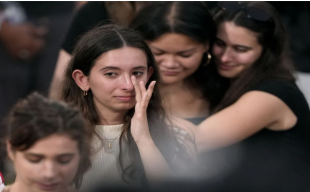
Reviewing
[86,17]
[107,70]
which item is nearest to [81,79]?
[107,70]

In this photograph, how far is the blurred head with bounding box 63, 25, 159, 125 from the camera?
125 cm

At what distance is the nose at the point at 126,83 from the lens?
4.03 ft

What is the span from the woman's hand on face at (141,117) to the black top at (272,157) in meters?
Result: 0.44

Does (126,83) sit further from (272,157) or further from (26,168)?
(272,157)

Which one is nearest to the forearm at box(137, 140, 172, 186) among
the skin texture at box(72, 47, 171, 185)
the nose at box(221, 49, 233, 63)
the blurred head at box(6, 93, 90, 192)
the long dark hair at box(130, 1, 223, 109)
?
the skin texture at box(72, 47, 171, 185)

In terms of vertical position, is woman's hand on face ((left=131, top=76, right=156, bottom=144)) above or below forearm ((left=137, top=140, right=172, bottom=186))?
above

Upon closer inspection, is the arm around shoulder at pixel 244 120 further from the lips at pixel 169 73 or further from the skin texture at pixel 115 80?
the skin texture at pixel 115 80

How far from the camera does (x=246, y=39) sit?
2350 mm

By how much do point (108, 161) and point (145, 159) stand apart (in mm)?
85

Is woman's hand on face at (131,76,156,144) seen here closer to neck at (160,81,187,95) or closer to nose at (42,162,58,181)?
nose at (42,162,58,181)

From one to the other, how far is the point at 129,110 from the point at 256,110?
1.01 meters

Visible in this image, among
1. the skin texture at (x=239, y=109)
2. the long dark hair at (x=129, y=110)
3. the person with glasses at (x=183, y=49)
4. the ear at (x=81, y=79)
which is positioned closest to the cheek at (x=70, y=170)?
the long dark hair at (x=129, y=110)

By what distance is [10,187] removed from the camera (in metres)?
1.08

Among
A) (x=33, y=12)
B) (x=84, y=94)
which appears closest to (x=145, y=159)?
(x=84, y=94)
